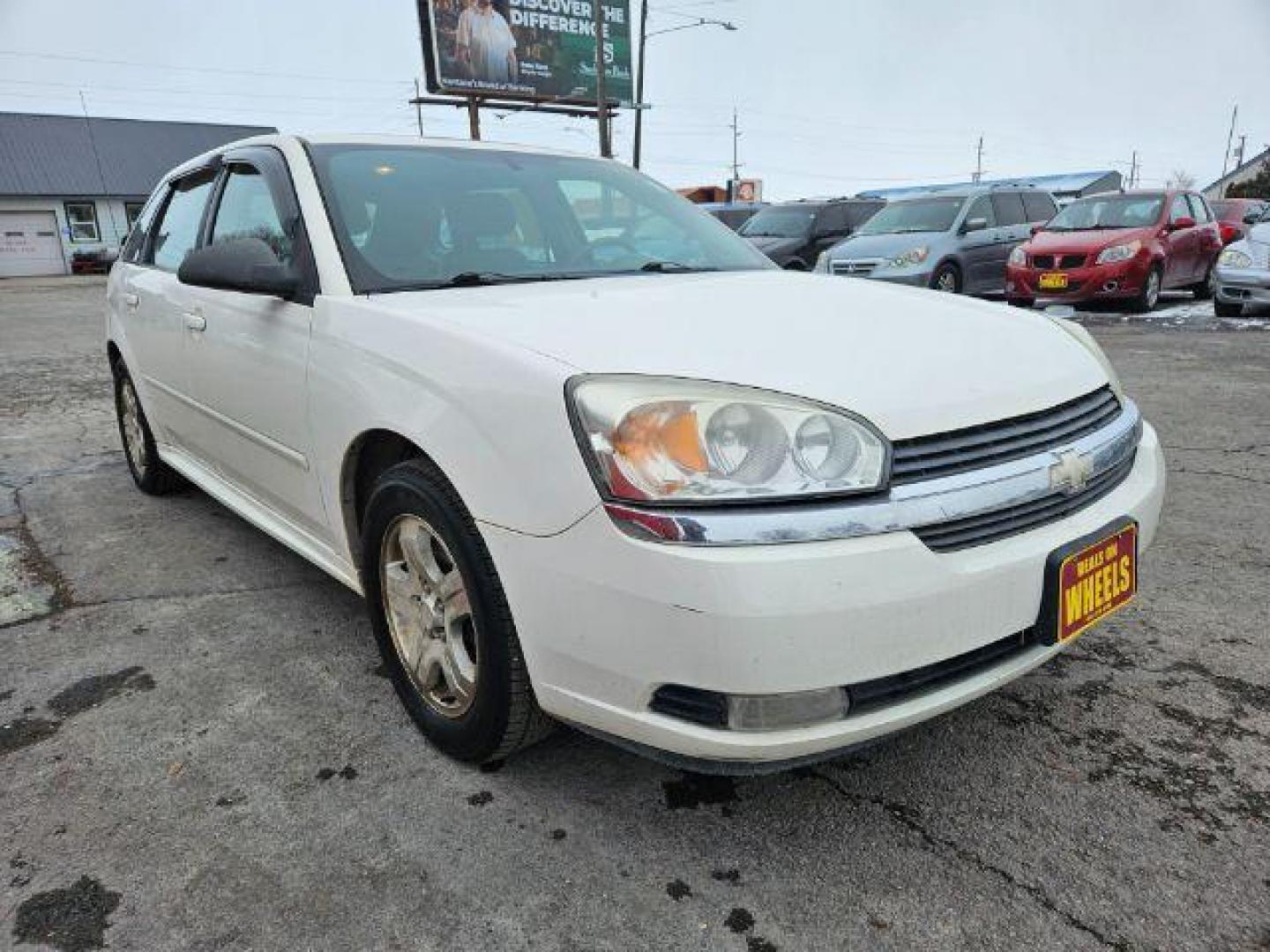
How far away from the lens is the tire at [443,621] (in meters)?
1.85

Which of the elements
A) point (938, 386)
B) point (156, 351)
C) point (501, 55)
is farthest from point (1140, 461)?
point (501, 55)


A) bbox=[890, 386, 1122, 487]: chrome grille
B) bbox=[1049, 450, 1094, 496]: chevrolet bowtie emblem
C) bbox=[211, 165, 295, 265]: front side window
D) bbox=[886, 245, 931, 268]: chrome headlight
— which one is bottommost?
bbox=[886, 245, 931, 268]: chrome headlight

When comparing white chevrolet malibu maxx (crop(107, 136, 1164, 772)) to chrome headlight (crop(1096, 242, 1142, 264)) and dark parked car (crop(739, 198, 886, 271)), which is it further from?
dark parked car (crop(739, 198, 886, 271))

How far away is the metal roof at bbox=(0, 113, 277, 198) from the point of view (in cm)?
3594

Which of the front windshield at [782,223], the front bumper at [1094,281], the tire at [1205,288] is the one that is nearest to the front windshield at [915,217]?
the front bumper at [1094,281]

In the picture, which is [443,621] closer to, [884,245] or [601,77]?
[884,245]

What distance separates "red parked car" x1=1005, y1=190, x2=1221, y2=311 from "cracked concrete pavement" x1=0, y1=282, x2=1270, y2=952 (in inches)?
317

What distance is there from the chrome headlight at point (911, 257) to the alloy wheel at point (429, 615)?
927cm

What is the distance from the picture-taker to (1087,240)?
10.3m

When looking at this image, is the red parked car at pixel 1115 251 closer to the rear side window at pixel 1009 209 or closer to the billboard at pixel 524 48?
the rear side window at pixel 1009 209

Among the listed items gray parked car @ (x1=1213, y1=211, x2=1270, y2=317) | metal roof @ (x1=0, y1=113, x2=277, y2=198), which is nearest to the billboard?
metal roof @ (x1=0, y1=113, x2=277, y2=198)

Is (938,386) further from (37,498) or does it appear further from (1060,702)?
(37,498)

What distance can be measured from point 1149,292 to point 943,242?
95.4 inches

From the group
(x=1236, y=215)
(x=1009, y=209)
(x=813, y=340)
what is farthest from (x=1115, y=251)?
(x=813, y=340)
